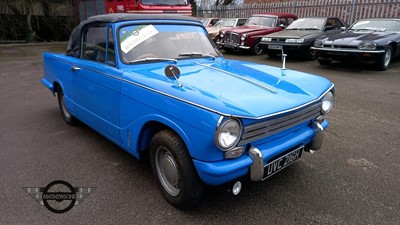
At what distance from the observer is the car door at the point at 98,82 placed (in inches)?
130

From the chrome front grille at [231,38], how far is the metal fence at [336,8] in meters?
6.36

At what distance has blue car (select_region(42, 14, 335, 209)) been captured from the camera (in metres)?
2.36

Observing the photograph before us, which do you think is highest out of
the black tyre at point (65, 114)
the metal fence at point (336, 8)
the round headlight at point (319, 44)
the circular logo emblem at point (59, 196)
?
the metal fence at point (336, 8)

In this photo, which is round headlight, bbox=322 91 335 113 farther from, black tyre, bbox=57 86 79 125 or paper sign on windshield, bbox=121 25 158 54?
black tyre, bbox=57 86 79 125

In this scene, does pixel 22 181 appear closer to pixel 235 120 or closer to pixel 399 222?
pixel 235 120

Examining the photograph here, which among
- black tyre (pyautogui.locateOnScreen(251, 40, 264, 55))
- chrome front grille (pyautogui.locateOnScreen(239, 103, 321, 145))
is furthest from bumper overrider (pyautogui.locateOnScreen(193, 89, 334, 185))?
black tyre (pyautogui.locateOnScreen(251, 40, 264, 55))

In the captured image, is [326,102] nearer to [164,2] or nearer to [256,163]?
[256,163]

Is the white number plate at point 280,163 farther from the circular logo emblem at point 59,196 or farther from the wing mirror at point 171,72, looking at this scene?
the circular logo emblem at point 59,196

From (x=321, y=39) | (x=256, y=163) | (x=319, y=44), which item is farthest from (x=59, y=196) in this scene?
(x=321, y=39)

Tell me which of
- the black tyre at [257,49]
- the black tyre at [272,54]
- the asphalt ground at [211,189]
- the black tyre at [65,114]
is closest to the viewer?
the asphalt ground at [211,189]

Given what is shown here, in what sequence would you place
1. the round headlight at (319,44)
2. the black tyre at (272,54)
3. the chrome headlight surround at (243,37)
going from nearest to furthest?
the round headlight at (319,44) < the black tyre at (272,54) < the chrome headlight surround at (243,37)

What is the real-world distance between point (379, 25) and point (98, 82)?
9.50m

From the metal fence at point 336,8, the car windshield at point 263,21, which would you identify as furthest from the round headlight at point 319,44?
Answer: the metal fence at point 336,8

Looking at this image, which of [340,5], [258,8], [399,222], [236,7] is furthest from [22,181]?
[236,7]
